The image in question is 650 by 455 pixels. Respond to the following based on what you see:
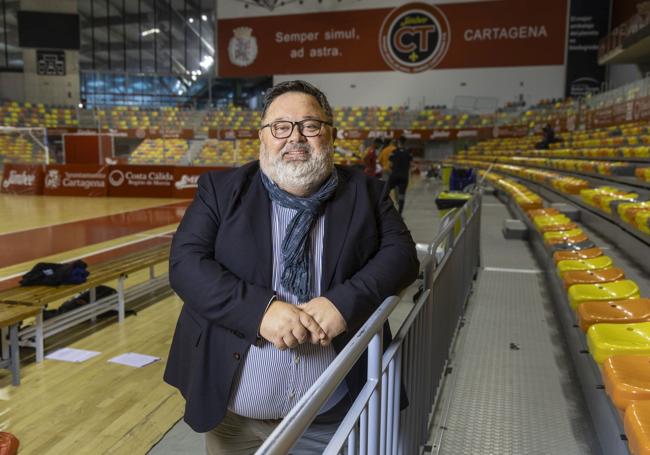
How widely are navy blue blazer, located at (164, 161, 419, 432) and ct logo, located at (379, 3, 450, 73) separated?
26.8 metres

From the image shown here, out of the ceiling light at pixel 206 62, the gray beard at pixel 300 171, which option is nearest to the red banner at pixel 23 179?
the gray beard at pixel 300 171

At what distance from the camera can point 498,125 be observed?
76.9 ft

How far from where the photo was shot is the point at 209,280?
1.40m

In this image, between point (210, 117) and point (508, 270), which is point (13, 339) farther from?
point (210, 117)

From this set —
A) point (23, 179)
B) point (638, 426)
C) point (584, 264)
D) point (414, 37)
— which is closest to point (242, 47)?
point (414, 37)

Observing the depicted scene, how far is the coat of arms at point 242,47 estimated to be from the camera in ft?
95.6

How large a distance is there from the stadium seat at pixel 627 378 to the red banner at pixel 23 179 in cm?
1565

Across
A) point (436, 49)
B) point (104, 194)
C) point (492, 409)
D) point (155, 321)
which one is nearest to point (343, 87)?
point (436, 49)

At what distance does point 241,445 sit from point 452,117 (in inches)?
991

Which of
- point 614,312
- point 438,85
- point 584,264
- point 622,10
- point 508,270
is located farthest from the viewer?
point 438,85

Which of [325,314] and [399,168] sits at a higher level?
[399,168]

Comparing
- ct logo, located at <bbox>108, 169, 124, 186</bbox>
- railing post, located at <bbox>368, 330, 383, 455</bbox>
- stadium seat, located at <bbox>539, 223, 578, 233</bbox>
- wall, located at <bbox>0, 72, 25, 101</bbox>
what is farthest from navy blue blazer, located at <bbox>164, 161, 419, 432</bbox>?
wall, located at <bbox>0, 72, 25, 101</bbox>

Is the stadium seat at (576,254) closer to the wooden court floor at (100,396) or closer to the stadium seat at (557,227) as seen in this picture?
the stadium seat at (557,227)

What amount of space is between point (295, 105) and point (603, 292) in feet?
5.91
